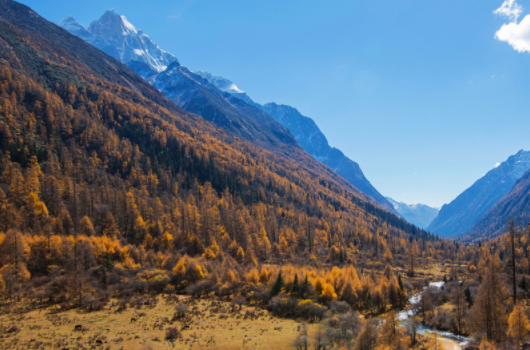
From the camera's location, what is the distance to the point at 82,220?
255ft

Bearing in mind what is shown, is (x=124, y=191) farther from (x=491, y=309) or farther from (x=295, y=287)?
(x=491, y=309)

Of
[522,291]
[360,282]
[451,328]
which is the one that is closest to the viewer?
[451,328]

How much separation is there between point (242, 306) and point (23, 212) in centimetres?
6768

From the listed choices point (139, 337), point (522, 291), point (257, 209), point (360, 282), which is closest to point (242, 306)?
point (139, 337)

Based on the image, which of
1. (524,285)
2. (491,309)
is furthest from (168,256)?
(524,285)

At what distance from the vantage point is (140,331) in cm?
3944

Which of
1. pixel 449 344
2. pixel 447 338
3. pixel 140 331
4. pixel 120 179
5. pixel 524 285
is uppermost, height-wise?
pixel 120 179

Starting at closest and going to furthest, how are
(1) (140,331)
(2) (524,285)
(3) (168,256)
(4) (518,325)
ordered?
(4) (518,325) → (1) (140,331) → (2) (524,285) → (3) (168,256)

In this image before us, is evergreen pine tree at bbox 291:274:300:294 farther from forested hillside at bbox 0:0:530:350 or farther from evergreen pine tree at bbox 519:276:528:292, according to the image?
evergreen pine tree at bbox 519:276:528:292

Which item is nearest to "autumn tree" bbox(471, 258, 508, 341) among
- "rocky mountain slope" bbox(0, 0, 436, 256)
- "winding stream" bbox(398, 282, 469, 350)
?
"winding stream" bbox(398, 282, 469, 350)

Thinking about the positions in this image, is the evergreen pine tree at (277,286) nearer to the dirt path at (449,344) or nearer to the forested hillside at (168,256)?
the forested hillside at (168,256)

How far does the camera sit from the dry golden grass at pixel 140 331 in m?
33.7

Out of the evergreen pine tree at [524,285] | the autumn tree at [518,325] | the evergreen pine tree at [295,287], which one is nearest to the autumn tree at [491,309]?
the autumn tree at [518,325]

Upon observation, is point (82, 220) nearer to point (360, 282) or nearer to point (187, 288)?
point (187, 288)
